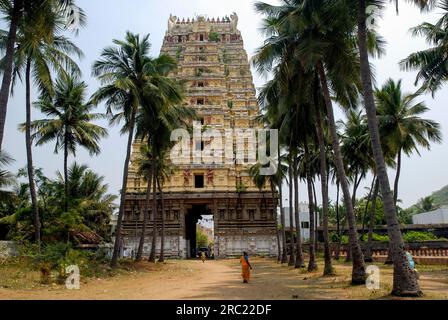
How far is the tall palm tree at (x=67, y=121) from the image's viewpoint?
31.9 meters

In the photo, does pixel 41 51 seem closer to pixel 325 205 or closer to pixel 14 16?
pixel 14 16

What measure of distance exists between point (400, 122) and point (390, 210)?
1816 cm

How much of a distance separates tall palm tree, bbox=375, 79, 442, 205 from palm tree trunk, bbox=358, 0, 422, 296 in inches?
618

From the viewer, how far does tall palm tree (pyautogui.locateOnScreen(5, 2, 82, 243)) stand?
16438 mm

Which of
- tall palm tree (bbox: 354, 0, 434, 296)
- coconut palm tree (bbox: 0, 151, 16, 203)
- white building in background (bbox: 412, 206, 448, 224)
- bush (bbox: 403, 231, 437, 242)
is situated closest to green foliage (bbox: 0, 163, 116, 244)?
coconut palm tree (bbox: 0, 151, 16, 203)

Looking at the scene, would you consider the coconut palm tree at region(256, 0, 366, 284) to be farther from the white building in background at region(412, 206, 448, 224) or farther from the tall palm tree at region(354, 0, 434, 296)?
the white building in background at region(412, 206, 448, 224)

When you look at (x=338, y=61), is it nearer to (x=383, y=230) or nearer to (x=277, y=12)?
(x=277, y=12)

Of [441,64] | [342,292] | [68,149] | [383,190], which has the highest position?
[441,64]

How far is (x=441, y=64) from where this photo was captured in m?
22.9

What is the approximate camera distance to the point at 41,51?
22453 mm

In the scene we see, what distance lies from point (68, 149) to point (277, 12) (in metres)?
21.8

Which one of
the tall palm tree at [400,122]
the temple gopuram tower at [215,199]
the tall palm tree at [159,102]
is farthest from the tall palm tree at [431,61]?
the temple gopuram tower at [215,199]

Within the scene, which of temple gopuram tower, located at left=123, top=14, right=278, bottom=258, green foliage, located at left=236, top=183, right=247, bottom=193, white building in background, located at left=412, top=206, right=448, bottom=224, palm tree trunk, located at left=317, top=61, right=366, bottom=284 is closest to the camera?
palm tree trunk, located at left=317, top=61, right=366, bottom=284

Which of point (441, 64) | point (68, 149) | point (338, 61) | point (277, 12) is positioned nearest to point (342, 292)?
point (338, 61)
